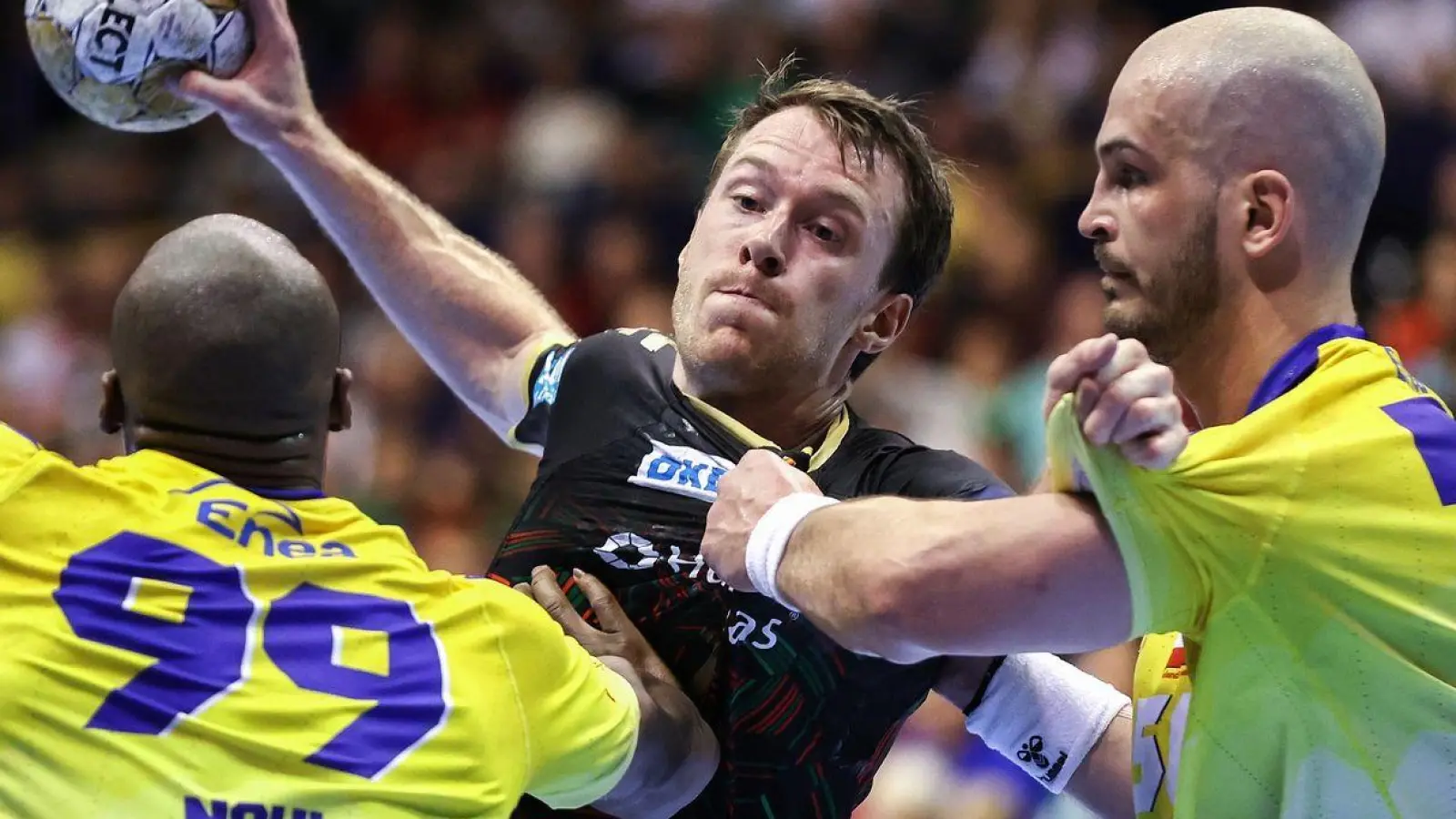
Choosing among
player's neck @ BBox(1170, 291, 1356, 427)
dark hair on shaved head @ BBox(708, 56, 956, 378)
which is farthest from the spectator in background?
player's neck @ BBox(1170, 291, 1356, 427)

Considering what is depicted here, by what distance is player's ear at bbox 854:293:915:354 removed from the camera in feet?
14.8

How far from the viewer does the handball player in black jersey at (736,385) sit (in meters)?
4.08

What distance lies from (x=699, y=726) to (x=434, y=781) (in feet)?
3.38

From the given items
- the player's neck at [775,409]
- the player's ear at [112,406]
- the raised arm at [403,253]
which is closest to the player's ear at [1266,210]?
the player's neck at [775,409]

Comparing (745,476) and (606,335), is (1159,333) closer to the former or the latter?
(745,476)

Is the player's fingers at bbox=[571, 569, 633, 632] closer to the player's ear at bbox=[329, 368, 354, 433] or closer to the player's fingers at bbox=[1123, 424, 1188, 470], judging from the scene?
the player's ear at bbox=[329, 368, 354, 433]

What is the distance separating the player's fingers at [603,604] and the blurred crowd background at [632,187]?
3647 millimetres

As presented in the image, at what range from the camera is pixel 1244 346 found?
3482 mm

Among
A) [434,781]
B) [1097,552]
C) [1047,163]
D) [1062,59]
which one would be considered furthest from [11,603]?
[1062,59]

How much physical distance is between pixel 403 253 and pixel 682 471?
1.11m

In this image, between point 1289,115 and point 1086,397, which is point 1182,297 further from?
point 1086,397

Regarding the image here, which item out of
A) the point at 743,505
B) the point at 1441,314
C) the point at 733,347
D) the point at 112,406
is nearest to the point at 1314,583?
the point at 743,505

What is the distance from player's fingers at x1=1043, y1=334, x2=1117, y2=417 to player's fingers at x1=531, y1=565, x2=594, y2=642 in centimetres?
130

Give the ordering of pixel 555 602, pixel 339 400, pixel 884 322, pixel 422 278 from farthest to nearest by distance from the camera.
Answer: pixel 422 278
pixel 884 322
pixel 555 602
pixel 339 400
